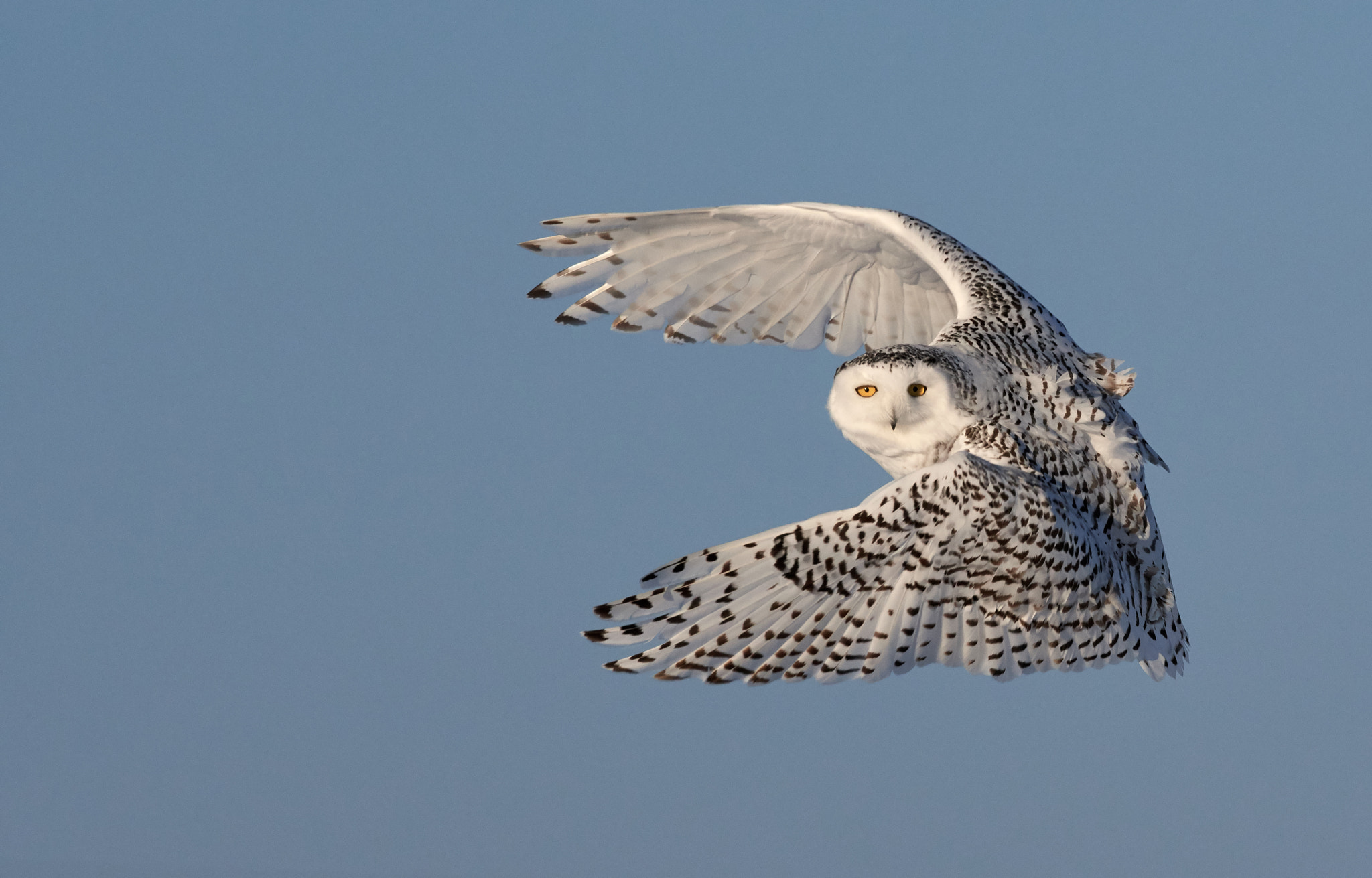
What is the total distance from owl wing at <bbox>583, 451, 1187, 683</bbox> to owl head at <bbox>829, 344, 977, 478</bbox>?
0.52 m

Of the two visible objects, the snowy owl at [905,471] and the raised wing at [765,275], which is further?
the raised wing at [765,275]

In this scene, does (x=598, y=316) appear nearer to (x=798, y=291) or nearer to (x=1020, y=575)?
(x=798, y=291)

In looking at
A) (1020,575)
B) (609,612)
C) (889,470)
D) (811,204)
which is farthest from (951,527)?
(811,204)

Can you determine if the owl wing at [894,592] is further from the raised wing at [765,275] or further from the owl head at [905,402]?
the raised wing at [765,275]

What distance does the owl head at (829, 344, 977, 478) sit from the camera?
7.34 m

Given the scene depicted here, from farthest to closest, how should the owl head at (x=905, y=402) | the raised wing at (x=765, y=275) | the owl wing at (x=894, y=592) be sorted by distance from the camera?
the raised wing at (x=765, y=275)
the owl head at (x=905, y=402)
the owl wing at (x=894, y=592)

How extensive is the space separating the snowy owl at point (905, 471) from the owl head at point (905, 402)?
1 cm

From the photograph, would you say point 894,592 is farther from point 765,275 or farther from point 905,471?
point 765,275

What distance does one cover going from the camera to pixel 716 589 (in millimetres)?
6383

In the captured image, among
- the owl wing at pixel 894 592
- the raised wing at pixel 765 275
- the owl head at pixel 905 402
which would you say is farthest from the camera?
the raised wing at pixel 765 275

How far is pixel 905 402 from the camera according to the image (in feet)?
24.2

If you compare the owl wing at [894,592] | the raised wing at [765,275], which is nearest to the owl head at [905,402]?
the owl wing at [894,592]

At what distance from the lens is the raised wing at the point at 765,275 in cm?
925

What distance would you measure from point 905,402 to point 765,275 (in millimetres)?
2592
